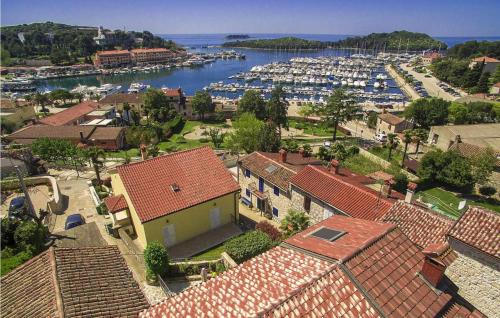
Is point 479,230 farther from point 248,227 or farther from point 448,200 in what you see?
point 448,200

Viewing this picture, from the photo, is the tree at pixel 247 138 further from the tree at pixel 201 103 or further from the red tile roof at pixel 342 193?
the tree at pixel 201 103

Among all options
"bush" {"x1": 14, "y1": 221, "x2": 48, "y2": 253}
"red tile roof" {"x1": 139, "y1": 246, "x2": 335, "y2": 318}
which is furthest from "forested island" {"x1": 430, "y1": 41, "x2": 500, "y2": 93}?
"bush" {"x1": 14, "y1": 221, "x2": 48, "y2": 253}

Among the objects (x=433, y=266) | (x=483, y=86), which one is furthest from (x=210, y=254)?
(x=483, y=86)

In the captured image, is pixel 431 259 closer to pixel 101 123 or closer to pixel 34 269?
pixel 34 269

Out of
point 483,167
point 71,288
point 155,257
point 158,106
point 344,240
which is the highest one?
point 344,240

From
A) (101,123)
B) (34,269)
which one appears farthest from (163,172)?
(101,123)
